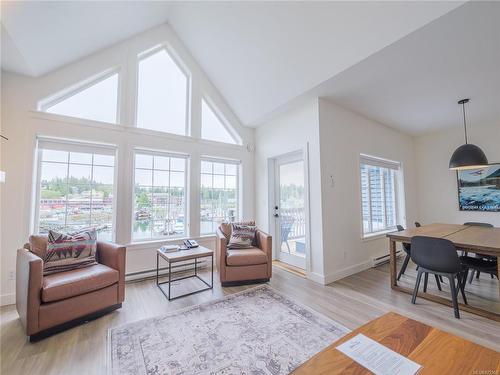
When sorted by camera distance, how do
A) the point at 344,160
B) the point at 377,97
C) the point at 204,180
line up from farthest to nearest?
the point at 204,180 < the point at 344,160 < the point at 377,97

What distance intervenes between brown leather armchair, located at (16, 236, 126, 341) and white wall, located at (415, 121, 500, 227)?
6211mm

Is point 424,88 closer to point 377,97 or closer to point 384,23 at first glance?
point 377,97

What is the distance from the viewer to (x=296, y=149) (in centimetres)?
371

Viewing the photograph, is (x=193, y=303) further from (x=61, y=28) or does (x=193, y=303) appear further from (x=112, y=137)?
(x=61, y=28)

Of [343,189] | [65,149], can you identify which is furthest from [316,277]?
[65,149]

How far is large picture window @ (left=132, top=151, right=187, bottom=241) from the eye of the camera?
3494 mm

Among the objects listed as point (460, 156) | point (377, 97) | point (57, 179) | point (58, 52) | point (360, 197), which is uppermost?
point (58, 52)

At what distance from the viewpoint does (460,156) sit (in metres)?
3.10

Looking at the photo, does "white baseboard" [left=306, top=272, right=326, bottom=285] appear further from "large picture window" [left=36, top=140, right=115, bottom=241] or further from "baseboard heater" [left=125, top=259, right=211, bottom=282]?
"large picture window" [left=36, top=140, right=115, bottom=241]

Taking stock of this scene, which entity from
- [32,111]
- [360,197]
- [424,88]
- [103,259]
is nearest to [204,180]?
[103,259]

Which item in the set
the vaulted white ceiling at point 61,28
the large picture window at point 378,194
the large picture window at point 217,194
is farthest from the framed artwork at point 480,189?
the vaulted white ceiling at point 61,28

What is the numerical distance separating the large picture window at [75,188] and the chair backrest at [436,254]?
13.4 feet

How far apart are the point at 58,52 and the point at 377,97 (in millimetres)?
4473

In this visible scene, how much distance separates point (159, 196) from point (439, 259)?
3.86 meters
